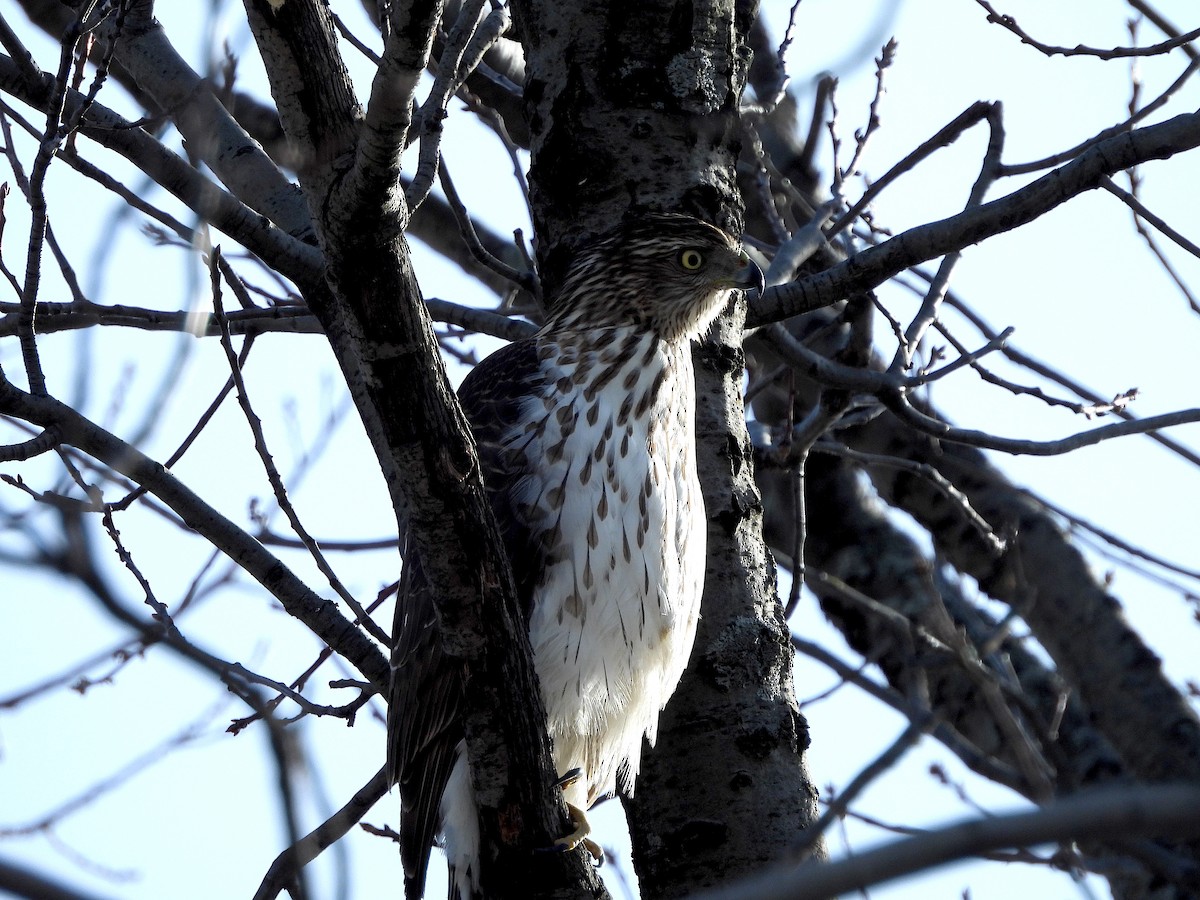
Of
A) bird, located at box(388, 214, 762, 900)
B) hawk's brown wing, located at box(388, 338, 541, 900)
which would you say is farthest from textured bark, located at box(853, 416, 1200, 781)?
hawk's brown wing, located at box(388, 338, 541, 900)

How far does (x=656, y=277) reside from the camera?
14.8ft

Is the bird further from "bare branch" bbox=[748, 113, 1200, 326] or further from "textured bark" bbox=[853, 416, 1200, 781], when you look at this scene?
"textured bark" bbox=[853, 416, 1200, 781]

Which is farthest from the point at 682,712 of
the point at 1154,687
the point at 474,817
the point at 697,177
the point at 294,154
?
the point at 1154,687

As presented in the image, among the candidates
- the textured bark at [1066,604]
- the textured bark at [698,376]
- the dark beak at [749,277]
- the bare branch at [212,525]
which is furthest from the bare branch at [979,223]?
the bare branch at [212,525]

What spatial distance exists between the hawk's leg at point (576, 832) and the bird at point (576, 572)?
25 mm

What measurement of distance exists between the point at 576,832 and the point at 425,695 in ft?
2.77

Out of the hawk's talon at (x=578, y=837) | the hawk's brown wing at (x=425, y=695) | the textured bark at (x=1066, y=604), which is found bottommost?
the hawk's talon at (x=578, y=837)

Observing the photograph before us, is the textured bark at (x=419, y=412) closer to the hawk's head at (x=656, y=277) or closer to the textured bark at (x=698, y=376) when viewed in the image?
the textured bark at (x=698, y=376)

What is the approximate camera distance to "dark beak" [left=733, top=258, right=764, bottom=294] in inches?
172

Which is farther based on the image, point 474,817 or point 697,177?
point 697,177

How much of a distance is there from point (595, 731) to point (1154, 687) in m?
2.86

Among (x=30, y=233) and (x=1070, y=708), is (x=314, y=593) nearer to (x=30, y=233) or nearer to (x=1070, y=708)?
(x=30, y=233)

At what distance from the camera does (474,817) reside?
3715 mm

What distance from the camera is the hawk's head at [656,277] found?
4.41m
